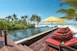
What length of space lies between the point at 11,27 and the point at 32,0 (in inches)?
508

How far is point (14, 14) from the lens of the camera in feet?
221

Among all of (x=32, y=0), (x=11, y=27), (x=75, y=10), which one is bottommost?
(x=11, y=27)

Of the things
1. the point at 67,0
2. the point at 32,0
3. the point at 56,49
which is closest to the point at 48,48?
the point at 56,49

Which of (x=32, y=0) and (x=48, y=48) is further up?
(x=32, y=0)

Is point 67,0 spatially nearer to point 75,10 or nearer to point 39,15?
point 75,10

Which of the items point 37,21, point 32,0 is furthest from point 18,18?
point 32,0

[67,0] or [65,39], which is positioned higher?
[67,0]

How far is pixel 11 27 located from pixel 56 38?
86.9ft

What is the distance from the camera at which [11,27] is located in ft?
107

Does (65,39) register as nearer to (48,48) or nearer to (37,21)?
(48,48)

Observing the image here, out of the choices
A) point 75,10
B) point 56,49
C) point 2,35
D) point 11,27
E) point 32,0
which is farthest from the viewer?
point 32,0

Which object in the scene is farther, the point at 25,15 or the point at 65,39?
the point at 25,15

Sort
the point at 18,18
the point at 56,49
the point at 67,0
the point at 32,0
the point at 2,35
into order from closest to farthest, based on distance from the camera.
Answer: the point at 2,35 → the point at 56,49 → the point at 67,0 → the point at 32,0 → the point at 18,18

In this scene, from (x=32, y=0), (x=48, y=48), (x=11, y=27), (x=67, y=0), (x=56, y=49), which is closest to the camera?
(x=56, y=49)
